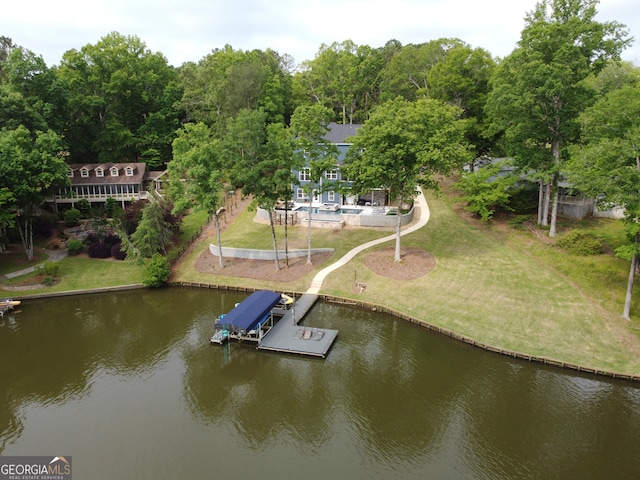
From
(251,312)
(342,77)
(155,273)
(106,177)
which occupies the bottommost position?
(251,312)

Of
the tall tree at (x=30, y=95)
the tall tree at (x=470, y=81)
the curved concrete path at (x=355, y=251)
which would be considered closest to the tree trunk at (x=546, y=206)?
the curved concrete path at (x=355, y=251)

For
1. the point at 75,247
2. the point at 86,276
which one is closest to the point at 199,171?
the point at 86,276

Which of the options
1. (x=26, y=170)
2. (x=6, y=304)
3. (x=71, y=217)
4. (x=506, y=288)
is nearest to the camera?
(x=506, y=288)

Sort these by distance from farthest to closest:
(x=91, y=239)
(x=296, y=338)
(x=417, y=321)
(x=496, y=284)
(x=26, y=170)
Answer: (x=91, y=239) → (x=26, y=170) → (x=496, y=284) → (x=417, y=321) → (x=296, y=338)

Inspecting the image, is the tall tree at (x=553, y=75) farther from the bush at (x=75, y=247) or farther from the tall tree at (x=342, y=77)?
the bush at (x=75, y=247)

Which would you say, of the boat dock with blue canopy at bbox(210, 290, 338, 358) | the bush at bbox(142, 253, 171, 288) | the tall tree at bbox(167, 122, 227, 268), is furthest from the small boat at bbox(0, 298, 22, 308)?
the boat dock with blue canopy at bbox(210, 290, 338, 358)

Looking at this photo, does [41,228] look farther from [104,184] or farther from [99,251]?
Result: [99,251]

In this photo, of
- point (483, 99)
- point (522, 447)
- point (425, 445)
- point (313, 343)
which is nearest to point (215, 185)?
point (313, 343)

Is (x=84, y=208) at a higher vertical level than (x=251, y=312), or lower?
higher
